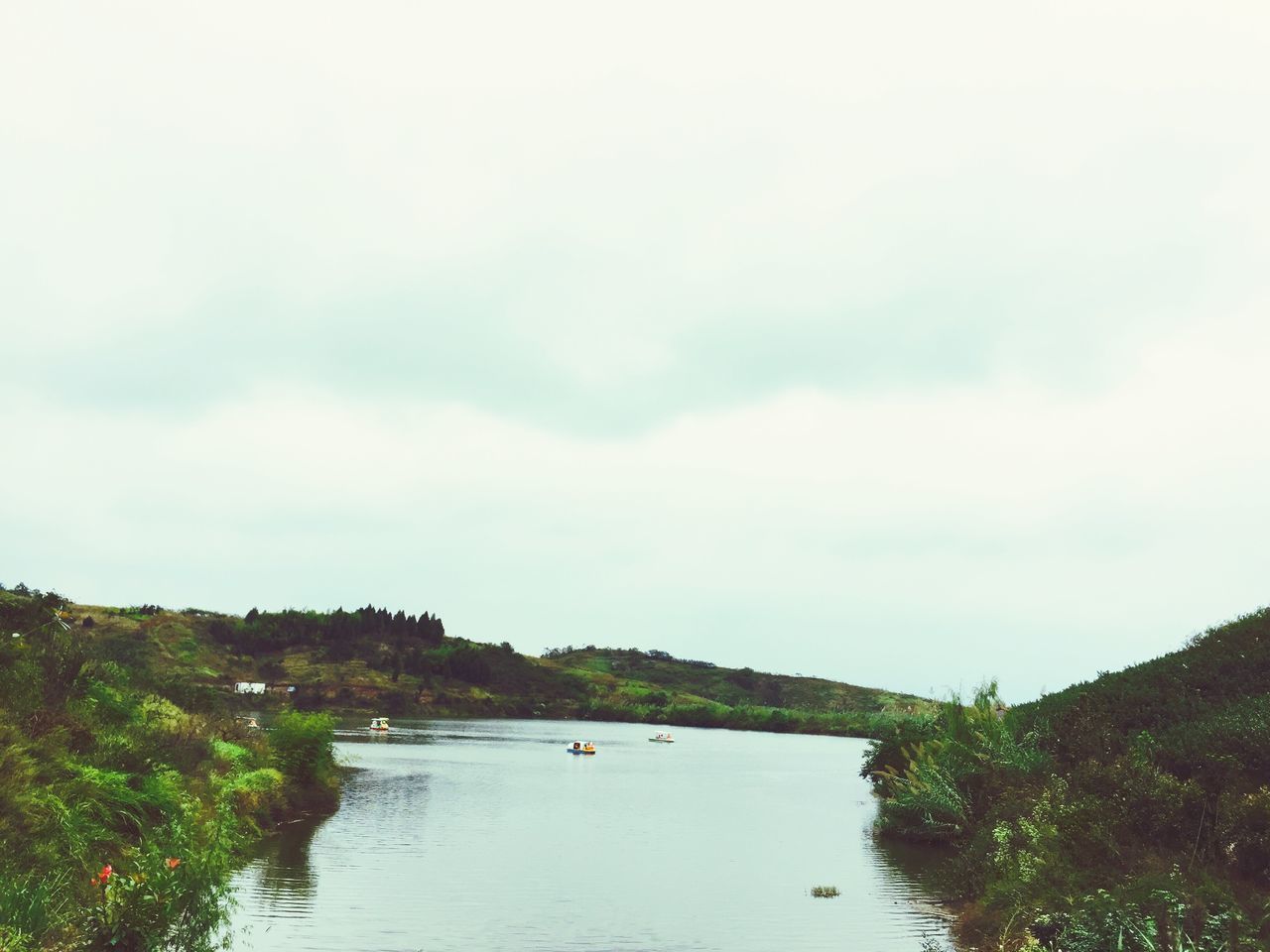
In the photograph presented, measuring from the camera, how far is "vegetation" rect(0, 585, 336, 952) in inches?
480

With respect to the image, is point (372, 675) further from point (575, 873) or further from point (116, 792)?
point (116, 792)

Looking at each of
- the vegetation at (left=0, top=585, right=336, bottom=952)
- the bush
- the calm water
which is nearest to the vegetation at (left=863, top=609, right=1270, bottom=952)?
the calm water

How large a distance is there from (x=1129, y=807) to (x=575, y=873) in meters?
14.2

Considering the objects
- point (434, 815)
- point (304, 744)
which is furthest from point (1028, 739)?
point (304, 744)

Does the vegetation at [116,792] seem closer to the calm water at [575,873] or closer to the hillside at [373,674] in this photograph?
the calm water at [575,873]

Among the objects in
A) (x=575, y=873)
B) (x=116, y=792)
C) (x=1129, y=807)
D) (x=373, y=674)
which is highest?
(x=1129, y=807)

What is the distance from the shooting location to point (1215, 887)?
570 inches

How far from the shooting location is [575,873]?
26.8 m

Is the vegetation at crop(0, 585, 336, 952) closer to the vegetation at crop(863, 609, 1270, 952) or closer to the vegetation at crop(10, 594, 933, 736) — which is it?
the vegetation at crop(863, 609, 1270, 952)

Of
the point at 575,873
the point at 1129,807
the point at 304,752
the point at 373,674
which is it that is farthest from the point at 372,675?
the point at 1129,807

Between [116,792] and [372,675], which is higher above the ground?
[116,792]

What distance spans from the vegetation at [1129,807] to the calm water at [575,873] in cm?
268

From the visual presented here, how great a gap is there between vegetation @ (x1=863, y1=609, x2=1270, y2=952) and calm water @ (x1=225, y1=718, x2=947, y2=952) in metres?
2.68

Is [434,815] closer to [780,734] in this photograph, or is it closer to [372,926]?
[372,926]
